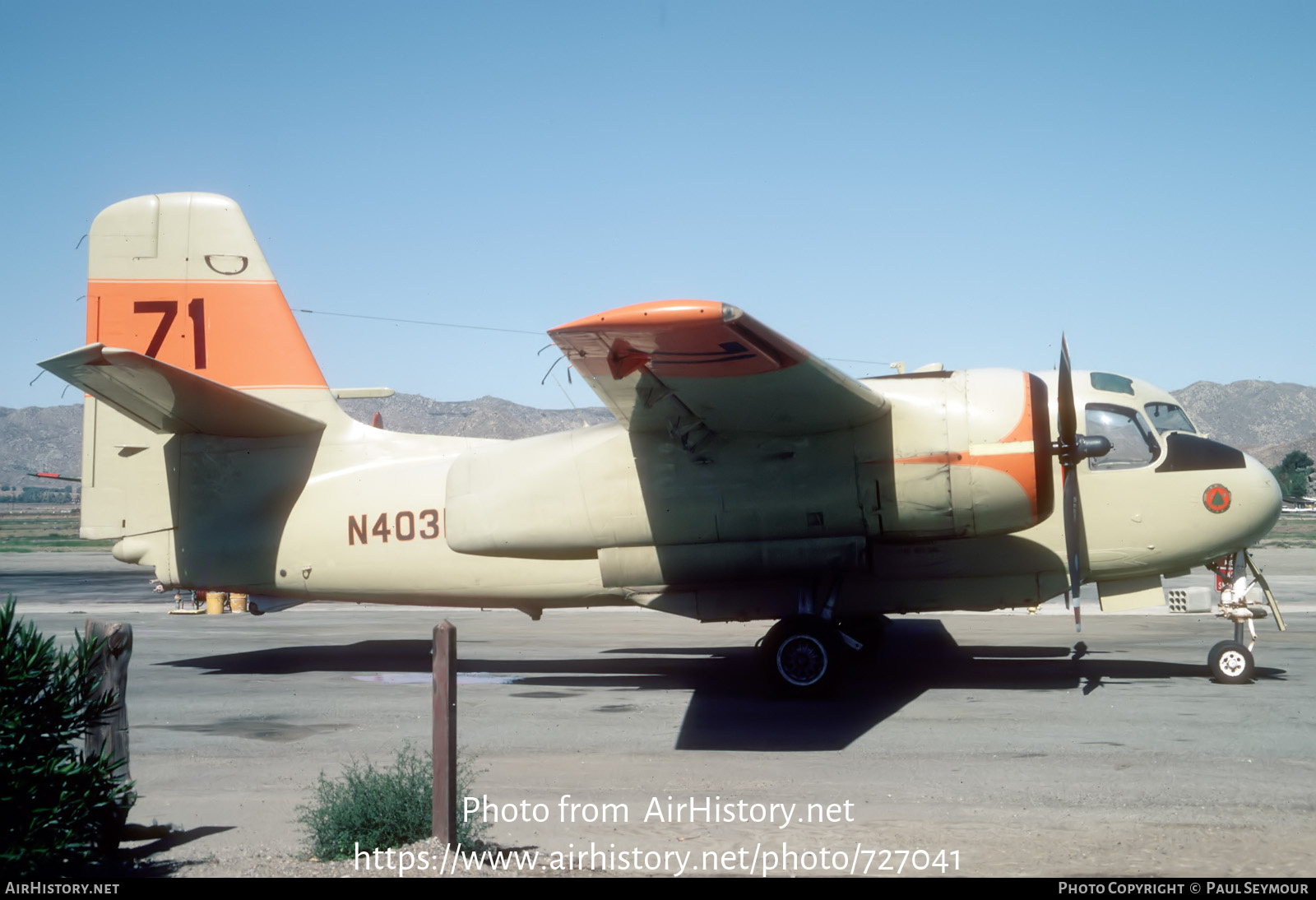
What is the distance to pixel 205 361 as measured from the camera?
13148 mm

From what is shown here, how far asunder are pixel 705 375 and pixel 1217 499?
256 inches

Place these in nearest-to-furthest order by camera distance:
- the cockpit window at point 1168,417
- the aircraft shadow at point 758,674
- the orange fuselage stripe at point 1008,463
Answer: the aircraft shadow at point 758,674 < the orange fuselage stripe at point 1008,463 < the cockpit window at point 1168,417

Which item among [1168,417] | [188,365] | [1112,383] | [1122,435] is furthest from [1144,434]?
[188,365]

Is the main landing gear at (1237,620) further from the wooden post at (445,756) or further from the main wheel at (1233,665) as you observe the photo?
the wooden post at (445,756)

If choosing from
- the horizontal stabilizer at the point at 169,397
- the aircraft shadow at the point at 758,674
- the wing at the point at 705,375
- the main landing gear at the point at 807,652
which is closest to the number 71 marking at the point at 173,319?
the horizontal stabilizer at the point at 169,397

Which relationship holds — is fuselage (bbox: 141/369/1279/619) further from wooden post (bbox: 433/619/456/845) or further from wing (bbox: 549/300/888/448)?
wooden post (bbox: 433/619/456/845)

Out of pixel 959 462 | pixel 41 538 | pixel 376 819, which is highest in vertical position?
pixel 959 462

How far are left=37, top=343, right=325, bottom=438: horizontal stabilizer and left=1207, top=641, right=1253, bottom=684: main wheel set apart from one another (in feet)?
36.7

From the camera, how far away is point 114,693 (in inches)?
226

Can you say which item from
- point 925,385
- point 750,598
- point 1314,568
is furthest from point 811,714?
point 1314,568

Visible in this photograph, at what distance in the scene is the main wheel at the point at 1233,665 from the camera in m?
11.7

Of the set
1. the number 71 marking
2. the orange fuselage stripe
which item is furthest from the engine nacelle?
the number 71 marking

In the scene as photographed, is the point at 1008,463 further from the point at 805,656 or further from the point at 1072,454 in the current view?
the point at 805,656
